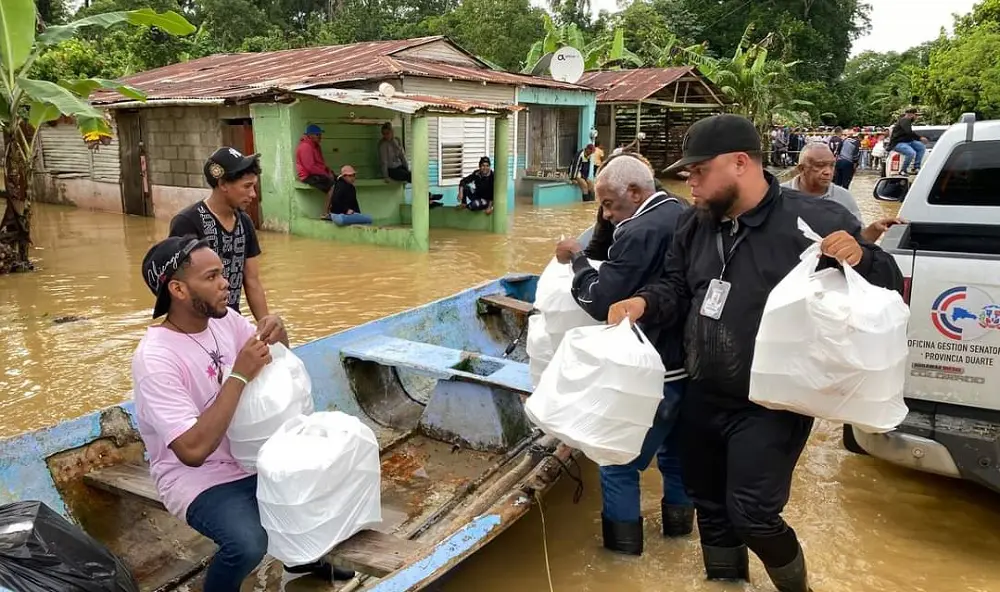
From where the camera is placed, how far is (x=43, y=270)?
1041 cm

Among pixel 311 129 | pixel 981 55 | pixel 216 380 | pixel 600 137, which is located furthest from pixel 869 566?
pixel 600 137

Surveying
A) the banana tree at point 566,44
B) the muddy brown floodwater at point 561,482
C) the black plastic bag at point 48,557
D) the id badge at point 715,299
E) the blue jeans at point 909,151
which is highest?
the banana tree at point 566,44

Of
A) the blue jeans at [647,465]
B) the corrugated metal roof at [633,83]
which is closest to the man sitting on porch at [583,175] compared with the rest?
the corrugated metal roof at [633,83]

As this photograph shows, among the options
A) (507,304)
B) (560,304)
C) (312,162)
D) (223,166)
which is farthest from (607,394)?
(312,162)

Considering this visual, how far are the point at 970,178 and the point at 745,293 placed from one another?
2314mm

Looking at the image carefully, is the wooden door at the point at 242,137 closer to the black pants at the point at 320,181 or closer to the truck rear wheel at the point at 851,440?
the black pants at the point at 320,181

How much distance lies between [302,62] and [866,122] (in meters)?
33.5

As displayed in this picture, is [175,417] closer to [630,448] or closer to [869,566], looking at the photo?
[630,448]

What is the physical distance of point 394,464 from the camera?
4270 mm

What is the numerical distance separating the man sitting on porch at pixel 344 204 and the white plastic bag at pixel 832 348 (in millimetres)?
10555

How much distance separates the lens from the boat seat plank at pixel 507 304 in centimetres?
587

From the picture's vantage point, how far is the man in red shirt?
479 inches

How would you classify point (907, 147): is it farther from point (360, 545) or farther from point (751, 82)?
point (360, 545)

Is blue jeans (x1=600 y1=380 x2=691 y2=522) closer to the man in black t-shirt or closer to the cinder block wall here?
the man in black t-shirt
